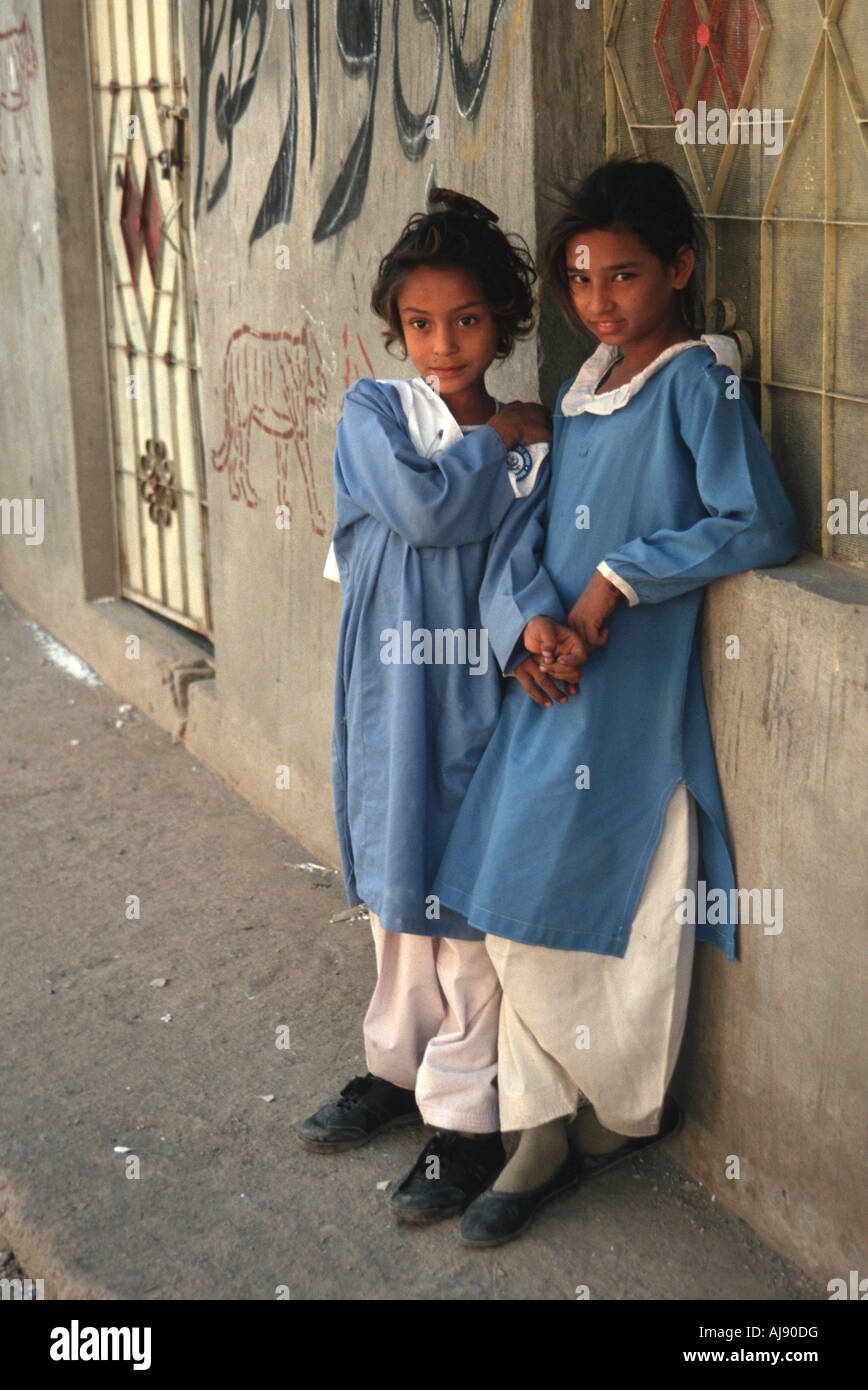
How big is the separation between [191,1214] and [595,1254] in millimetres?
707

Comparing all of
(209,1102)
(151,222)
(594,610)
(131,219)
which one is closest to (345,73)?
(594,610)

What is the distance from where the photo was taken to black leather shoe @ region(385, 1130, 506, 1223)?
8.32 ft

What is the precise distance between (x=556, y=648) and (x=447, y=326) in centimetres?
57

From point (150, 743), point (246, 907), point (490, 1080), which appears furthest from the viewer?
point (150, 743)

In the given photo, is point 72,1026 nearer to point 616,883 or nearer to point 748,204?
point 616,883

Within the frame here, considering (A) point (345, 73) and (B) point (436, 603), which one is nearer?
(B) point (436, 603)

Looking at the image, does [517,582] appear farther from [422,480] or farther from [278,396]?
[278,396]

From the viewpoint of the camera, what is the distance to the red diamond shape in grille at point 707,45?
2.31 meters

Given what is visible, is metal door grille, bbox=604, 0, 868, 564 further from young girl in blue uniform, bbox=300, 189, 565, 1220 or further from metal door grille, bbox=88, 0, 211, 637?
metal door grille, bbox=88, 0, 211, 637

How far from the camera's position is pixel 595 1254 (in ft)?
7.97

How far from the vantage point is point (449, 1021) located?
2.68 metres

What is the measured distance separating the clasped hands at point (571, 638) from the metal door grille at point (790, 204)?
1.20 ft

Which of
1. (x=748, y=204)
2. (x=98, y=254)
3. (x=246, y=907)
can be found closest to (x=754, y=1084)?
(x=748, y=204)

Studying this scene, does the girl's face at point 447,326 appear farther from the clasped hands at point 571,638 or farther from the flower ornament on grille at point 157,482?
the flower ornament on grille at point 157,482
